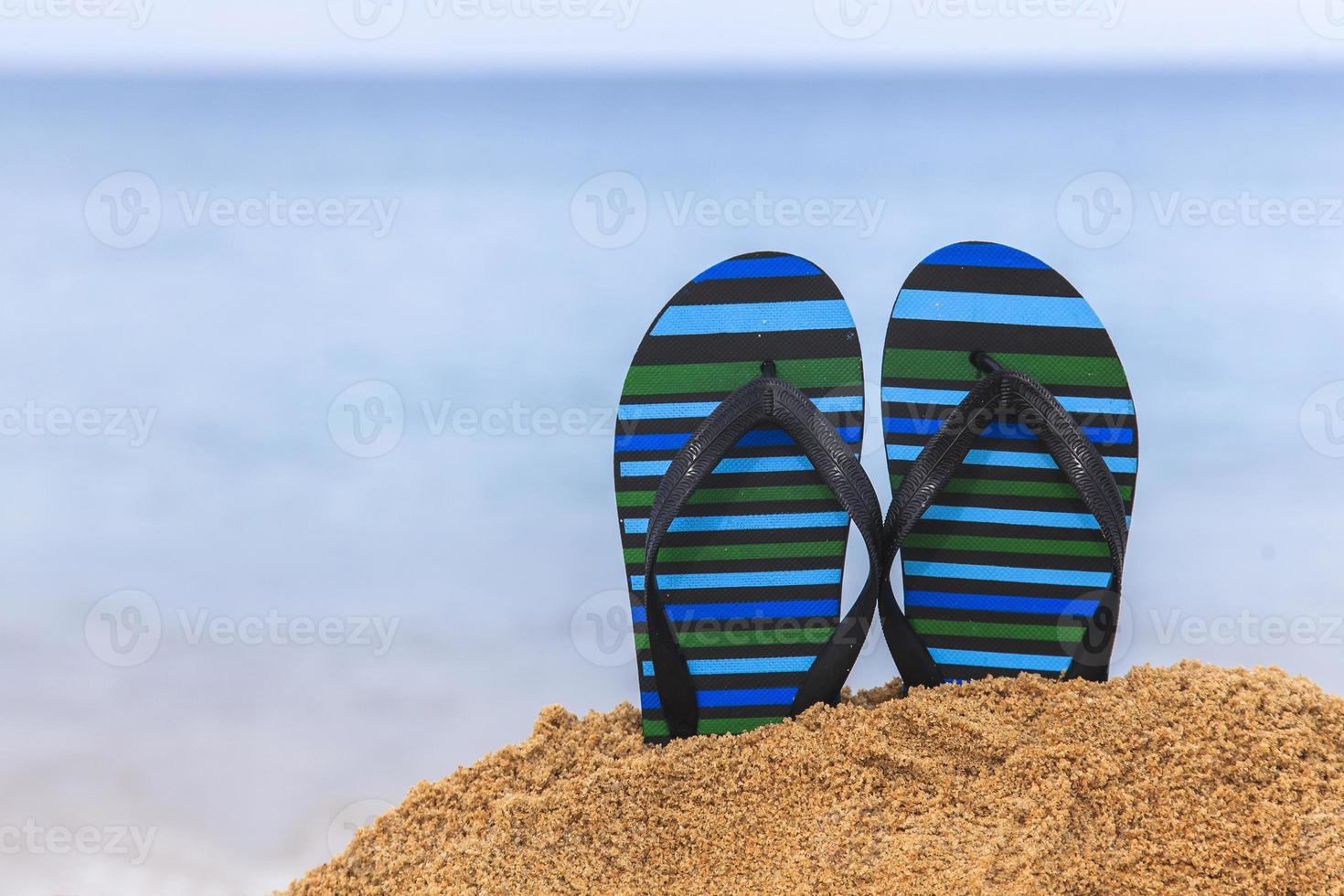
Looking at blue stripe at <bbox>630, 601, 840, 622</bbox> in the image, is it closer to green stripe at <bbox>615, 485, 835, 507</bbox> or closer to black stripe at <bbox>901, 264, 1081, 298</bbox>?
green stripe at <bbox>615, 485, 835, 507</bbox>

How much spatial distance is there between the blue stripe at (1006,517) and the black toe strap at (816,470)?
→ 154mm

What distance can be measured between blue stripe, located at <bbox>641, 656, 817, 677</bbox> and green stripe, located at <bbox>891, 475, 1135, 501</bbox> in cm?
27

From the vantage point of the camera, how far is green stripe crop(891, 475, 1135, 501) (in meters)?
1.39

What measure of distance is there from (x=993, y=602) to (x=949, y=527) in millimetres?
118

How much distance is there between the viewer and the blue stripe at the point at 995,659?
138 centimetres

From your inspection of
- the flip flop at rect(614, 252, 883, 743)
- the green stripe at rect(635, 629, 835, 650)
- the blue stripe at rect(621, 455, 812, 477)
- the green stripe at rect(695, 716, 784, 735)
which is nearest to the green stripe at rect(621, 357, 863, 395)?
the flip flop at rect(614, 252, 883, 743)

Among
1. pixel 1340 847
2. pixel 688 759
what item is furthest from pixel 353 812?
pixel 1340 847

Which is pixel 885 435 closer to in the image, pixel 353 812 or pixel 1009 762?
pixel 1009 762

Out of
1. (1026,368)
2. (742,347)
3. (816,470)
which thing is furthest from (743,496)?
(1026,368)

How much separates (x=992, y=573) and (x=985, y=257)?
0.44 m

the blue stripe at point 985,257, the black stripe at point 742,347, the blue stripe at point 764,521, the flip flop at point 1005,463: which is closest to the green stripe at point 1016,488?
the flip flop at point 1005,463

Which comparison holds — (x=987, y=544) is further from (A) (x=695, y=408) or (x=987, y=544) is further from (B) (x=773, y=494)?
(A) (x=695, y=408)

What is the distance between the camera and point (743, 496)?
1.39 m

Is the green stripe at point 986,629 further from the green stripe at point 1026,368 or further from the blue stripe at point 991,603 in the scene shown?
the green stripe at point 1026,368
